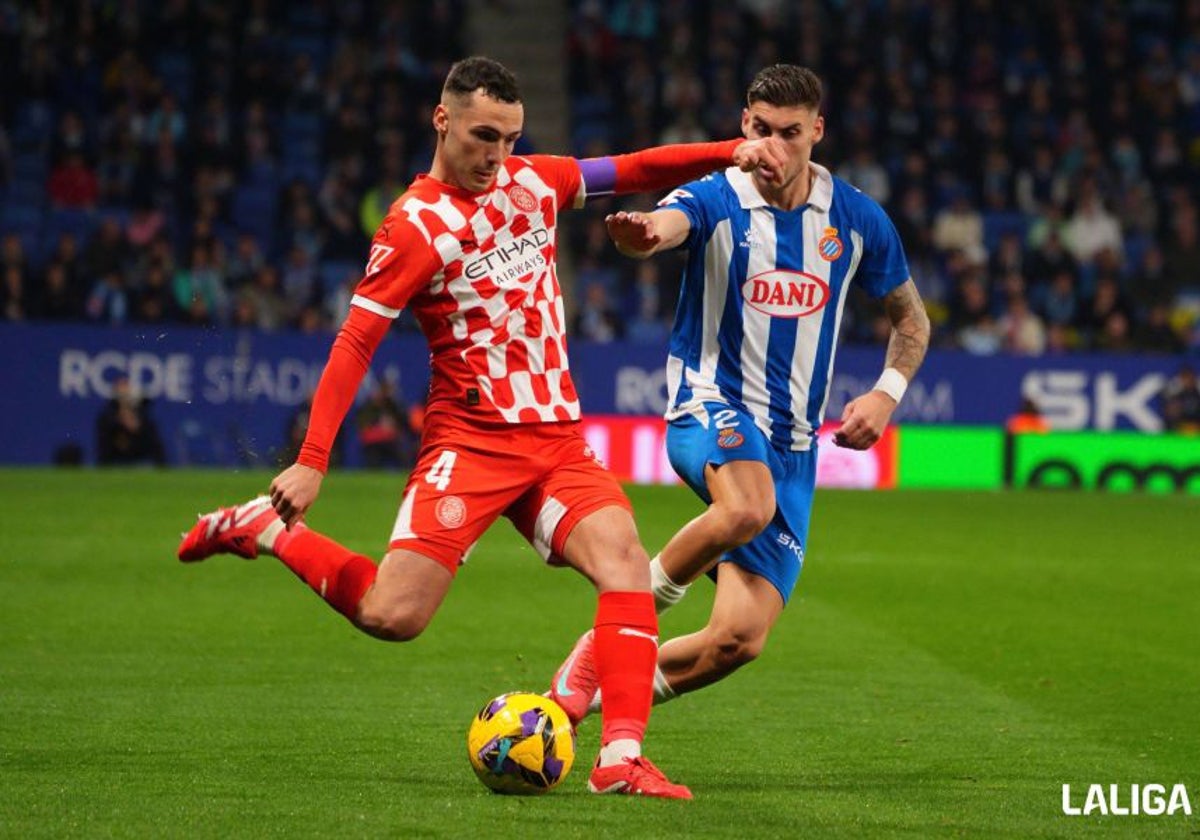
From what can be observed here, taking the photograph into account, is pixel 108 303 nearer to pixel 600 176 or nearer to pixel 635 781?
pixel 600 176

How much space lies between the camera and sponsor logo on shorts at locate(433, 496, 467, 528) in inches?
228

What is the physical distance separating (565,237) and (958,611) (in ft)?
44.3

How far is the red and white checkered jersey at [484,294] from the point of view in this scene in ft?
18.8

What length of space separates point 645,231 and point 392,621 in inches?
54.1

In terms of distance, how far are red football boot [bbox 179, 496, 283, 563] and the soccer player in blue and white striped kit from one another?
Result: 107 cm

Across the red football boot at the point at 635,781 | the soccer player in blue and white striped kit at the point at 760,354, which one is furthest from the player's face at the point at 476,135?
the red football boot at the point at 635,781

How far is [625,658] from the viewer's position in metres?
5.67

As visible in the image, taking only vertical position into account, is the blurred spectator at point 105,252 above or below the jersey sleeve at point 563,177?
below

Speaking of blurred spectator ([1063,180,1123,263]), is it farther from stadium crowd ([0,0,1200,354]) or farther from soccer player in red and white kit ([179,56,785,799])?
soccer player in red and white kit ([179,56,785,799])

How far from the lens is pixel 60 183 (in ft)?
72.1

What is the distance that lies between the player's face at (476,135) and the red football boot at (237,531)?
1.23m

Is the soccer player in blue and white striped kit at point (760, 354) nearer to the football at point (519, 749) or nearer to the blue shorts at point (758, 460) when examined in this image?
the blue shorts at point (758, 460)

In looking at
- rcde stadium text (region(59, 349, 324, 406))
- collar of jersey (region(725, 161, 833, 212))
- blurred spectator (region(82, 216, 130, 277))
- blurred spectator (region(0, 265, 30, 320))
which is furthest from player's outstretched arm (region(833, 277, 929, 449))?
blurred spectator (region(82, 216, 130, 277))

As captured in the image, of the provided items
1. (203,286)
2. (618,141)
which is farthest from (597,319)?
(203,286)
